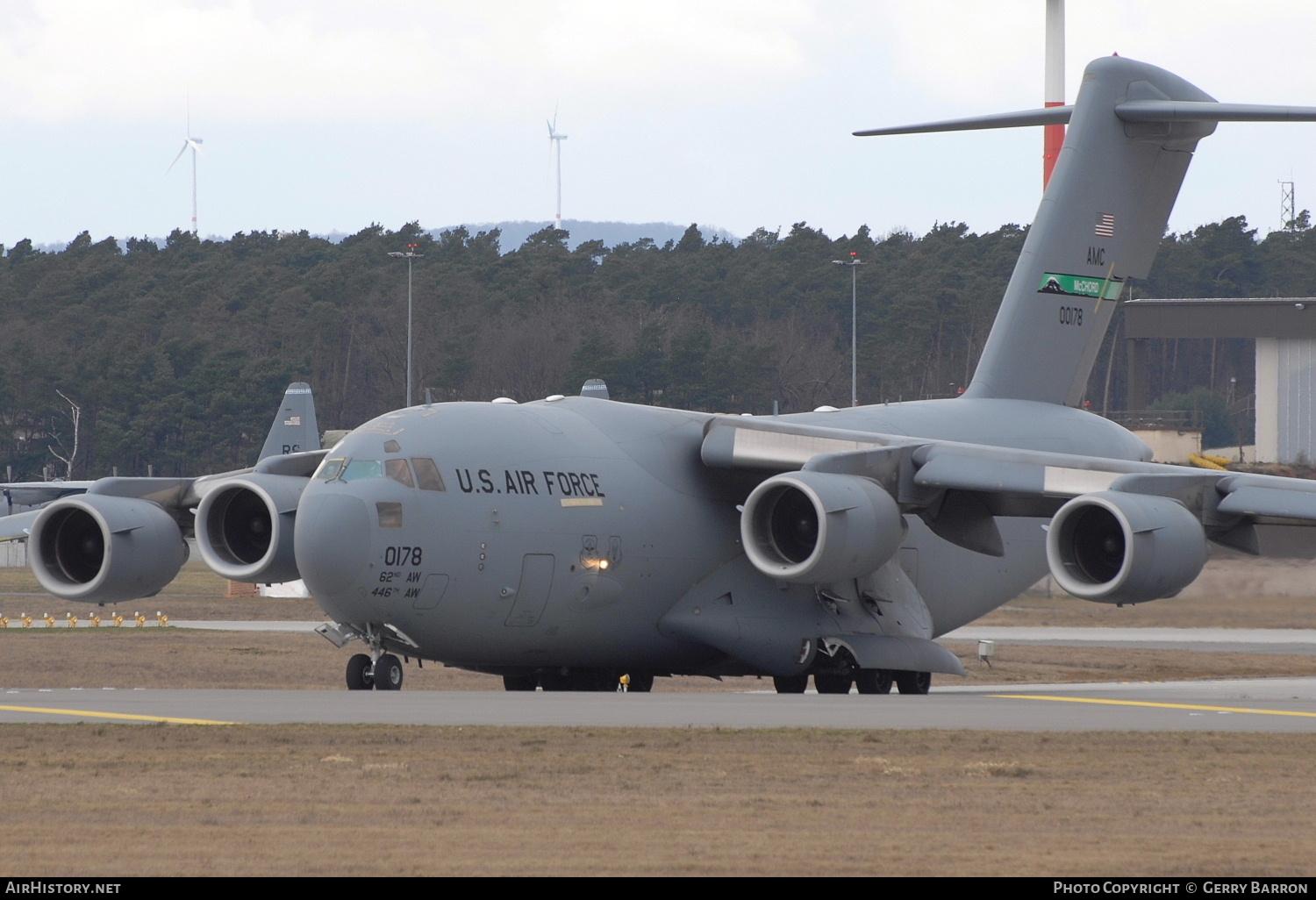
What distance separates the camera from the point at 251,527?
2011 centimetres

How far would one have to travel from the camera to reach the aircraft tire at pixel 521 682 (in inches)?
811

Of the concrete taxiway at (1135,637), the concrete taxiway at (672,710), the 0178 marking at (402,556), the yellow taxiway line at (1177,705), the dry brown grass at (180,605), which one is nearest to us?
the concrete taxiway at (672,710)

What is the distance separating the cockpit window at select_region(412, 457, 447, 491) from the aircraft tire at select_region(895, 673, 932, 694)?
5.85m

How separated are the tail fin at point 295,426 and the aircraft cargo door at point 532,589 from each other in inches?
1124

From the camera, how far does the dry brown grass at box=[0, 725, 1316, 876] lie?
828cm

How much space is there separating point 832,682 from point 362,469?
5789mm

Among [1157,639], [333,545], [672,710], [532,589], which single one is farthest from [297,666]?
[1157,639]

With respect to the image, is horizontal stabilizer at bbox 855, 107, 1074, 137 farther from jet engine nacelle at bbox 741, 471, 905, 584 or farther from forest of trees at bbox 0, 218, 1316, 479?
forest of trees at bbox 0, 218, 1316, 479

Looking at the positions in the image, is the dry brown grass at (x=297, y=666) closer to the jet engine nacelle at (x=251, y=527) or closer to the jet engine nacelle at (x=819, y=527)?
the jet engine nacelle at (x=251, y=527)

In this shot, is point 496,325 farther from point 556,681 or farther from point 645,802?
point 645,802

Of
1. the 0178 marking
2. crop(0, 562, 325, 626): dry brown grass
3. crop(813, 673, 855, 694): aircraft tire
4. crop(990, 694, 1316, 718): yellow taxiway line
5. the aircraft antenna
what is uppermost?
the aircraft antenna

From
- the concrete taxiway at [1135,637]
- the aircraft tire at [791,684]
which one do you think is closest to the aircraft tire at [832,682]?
the aircraft tire at [791,684]

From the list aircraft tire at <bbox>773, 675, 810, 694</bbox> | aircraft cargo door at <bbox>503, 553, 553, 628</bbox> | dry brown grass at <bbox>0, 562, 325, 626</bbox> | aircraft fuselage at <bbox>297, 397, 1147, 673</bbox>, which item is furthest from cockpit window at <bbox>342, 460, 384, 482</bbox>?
dry brown grass at <bbox>0, 562, 325, 626</bbox>
